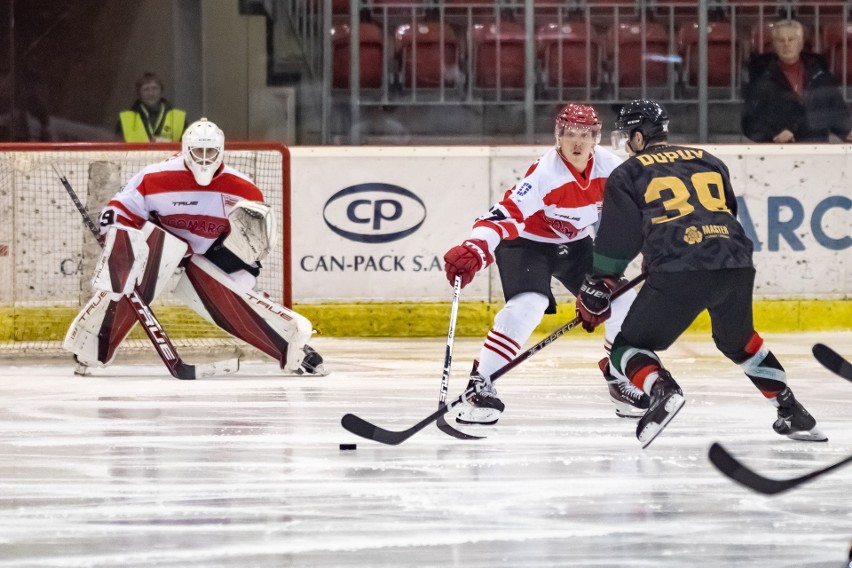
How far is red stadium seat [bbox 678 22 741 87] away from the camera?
22.2ft

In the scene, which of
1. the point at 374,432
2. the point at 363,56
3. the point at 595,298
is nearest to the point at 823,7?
the point at 363,56

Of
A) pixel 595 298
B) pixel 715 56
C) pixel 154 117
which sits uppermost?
pixel 715 56

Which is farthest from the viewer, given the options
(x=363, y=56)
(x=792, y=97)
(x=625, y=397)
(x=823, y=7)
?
(x=823, y=7)

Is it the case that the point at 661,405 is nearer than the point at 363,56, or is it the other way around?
the point at 661,405

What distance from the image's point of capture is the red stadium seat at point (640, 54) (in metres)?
6.77

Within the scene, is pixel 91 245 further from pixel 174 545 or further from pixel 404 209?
pixel 174 545

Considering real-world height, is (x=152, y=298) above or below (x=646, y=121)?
below

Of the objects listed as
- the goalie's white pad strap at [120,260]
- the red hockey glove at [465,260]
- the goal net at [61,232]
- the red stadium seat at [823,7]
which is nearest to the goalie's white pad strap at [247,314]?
the goalie's white pad strap at [120,260]

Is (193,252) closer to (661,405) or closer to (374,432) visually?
(374,432)

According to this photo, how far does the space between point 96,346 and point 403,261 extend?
63.6 inches

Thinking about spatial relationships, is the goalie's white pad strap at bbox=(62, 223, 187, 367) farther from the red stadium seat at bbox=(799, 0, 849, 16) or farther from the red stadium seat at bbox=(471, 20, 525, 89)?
the red stadium seat at bbox=(799, 0, 849, 16)

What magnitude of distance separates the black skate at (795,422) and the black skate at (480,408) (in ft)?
2.49

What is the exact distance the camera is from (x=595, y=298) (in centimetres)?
343

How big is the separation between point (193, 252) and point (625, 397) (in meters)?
1.83
